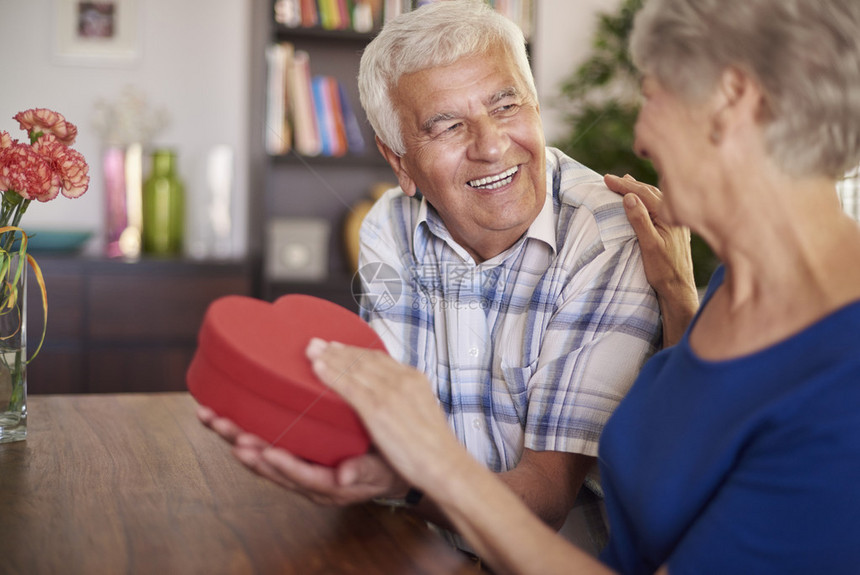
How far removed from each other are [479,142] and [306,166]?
6.61ft

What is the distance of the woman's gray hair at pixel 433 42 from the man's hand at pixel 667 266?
0.95ft

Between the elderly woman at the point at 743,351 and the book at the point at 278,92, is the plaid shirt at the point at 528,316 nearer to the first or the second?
the elderly woman at the point at 743,351

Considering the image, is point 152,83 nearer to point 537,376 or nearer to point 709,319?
point 537,376

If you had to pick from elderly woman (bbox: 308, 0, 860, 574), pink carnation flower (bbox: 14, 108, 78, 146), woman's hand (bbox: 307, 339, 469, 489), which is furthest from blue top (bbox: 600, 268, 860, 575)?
pink carnation flower (bbox: 14, 108, 78, 146)

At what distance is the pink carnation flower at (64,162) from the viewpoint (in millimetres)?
1087

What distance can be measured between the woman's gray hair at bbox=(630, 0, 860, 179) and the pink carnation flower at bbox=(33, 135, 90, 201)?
2.46 ft

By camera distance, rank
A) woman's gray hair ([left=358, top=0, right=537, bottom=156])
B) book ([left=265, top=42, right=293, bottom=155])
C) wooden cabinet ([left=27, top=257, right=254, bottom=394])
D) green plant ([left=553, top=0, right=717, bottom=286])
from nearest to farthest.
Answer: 1. woman's gray hair ([left=358, top=0, right=537, bottom=156])
2. wooden cabinet ([left=27, top=257, right=254, bottom=394])
3. book ([left=265, top=42, right=293, bottom=155])
4. green plant ([left=553, top=0, right=717, bottom=286])

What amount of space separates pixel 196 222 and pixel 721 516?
2958 mm

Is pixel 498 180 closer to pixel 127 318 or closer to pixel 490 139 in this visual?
pixel 490 139

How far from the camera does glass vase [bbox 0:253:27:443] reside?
3.61 ft

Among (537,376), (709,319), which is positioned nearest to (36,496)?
(537,376)

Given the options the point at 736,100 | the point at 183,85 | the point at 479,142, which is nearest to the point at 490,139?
the point at 479,142

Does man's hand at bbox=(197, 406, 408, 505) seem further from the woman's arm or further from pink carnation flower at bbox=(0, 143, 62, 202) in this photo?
pink carnation flower at bbox=(0, 143, 62, 202)

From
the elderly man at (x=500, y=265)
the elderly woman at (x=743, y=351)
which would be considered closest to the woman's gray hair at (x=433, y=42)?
the elderly man at (x=500, y=265)
